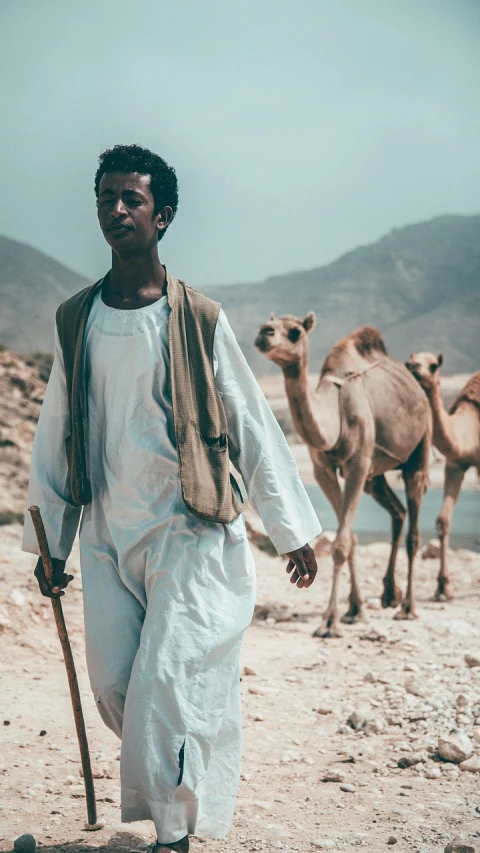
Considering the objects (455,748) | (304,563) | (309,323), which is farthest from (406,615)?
(304,563)

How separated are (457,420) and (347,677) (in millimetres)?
4825

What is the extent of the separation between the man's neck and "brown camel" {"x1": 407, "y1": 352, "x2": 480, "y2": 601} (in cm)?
615

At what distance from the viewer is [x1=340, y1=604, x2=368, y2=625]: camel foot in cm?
819

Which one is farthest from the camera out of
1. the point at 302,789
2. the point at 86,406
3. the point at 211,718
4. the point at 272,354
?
the point at 272,354

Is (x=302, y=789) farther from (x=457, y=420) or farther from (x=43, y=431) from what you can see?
(x=457, y=420)

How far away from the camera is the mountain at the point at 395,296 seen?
62.8 m

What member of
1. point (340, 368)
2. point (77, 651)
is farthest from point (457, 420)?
point (77, 651)

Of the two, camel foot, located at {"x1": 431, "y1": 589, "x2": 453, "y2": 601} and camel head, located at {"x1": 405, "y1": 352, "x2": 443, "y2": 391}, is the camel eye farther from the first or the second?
camel foot, located at {"x1": 431, "y1": 589, "x2": 453, "y2": 601}

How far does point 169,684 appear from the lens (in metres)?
2.97

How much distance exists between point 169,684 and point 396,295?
7078 centimetres

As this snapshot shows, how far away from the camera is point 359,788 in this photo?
420cm

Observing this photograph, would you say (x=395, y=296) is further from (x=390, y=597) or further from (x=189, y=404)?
(x=189, y=404)

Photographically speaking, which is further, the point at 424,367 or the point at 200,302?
the point at 424,367

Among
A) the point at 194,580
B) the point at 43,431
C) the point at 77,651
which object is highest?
the point at 43,431
